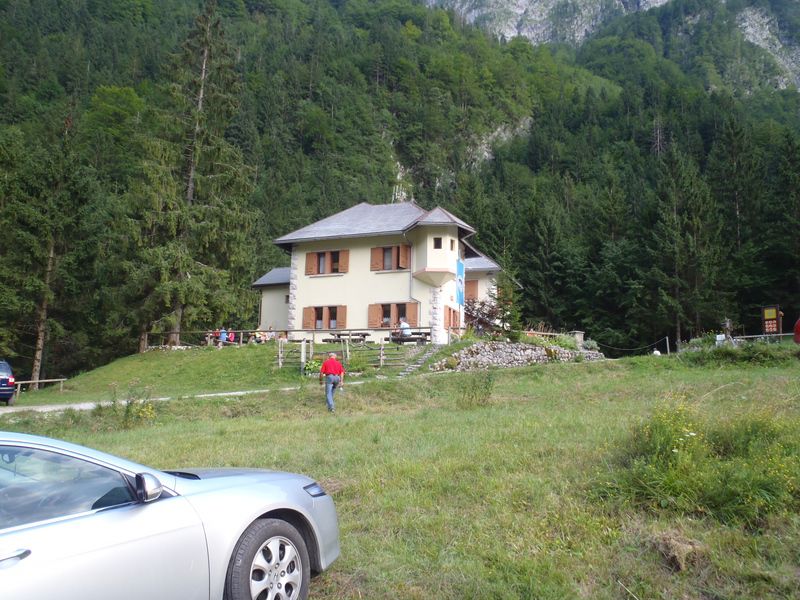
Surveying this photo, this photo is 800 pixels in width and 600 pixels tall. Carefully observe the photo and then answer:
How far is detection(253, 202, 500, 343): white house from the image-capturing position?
3065 centimetres

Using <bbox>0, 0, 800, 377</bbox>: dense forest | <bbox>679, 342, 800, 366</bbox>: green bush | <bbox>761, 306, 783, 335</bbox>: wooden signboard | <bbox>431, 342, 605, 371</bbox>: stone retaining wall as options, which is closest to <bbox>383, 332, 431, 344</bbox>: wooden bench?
<bbox>431, 342, 605, 371</bbox>: stone retaining wall

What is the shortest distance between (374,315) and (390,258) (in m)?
3.25

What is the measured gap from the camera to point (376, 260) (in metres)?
32.1

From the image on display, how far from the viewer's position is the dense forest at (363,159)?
3216 cm

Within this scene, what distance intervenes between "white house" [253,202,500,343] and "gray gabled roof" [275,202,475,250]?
0.05m

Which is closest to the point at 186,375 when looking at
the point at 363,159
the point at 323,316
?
the point at 323,316

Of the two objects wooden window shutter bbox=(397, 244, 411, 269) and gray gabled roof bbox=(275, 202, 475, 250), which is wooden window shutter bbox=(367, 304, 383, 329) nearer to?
wooden window shutter bbox=(397, 244, 411, 269)

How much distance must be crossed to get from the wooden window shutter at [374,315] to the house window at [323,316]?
153cm

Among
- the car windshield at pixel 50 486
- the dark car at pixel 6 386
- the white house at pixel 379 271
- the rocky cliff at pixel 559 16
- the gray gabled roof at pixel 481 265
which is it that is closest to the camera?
the car windshield at pixel 50 486

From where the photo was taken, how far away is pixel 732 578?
13.6 feet

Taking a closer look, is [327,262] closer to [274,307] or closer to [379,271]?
[379,271]

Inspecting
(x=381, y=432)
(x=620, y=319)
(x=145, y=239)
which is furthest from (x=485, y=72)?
(x=381, y=432)

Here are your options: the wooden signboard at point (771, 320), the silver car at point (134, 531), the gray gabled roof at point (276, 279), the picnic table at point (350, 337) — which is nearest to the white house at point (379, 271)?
the picnic table at point (350, 337)

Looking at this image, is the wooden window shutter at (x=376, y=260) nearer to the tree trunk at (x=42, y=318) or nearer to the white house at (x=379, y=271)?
the white house at (x=379, y=271)
